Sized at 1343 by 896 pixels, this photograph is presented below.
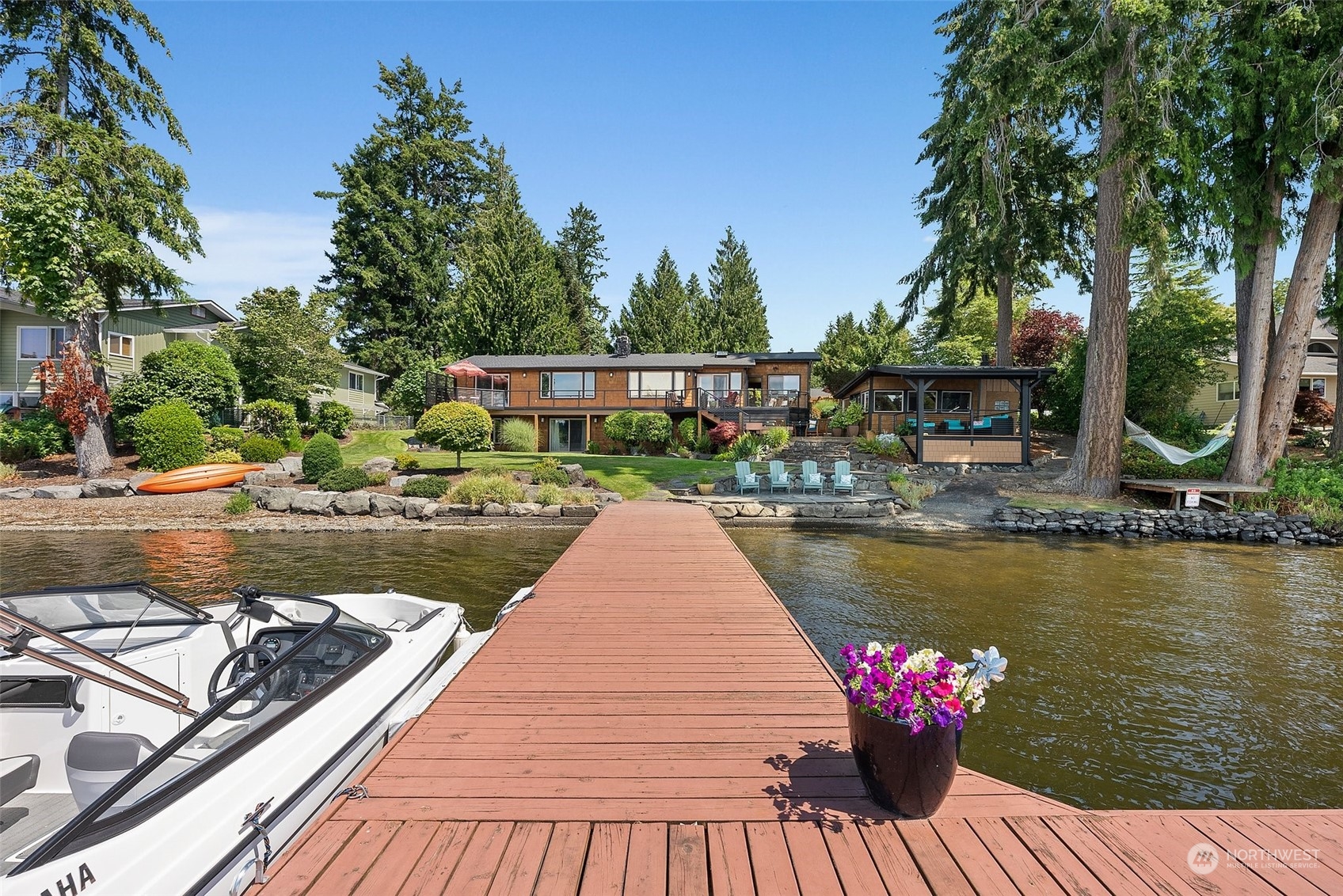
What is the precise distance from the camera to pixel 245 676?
351 cm

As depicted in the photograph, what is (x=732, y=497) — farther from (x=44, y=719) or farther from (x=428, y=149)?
(x=428, y=149)

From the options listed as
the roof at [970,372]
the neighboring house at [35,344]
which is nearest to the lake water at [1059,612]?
the roof at [970,372]

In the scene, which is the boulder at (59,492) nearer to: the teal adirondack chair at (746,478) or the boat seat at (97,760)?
the teal adirondack chair at (746,478)

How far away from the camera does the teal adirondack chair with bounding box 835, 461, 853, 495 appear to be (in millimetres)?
17547

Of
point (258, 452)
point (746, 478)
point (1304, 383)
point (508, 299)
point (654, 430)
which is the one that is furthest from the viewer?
point (508, 299)

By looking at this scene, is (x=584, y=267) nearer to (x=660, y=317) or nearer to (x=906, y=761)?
(x=660, y=317)

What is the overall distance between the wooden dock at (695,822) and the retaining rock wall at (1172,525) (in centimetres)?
1316

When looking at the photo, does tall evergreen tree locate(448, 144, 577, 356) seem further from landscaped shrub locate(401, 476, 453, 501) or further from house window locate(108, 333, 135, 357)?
landscaped shrub locate(401, 476, 453, 501)

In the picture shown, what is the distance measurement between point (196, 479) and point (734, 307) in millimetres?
37712

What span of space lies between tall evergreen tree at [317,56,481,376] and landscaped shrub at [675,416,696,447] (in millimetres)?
18269

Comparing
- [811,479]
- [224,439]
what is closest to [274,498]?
[224,439]

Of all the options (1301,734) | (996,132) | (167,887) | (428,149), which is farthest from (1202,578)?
(428,149)

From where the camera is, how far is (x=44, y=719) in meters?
2.84

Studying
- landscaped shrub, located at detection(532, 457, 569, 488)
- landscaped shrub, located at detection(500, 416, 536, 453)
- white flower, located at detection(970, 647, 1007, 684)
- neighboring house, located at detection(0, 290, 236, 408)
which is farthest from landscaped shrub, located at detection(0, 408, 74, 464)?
white flower, located at detection(970, 647, 1007, 684)
